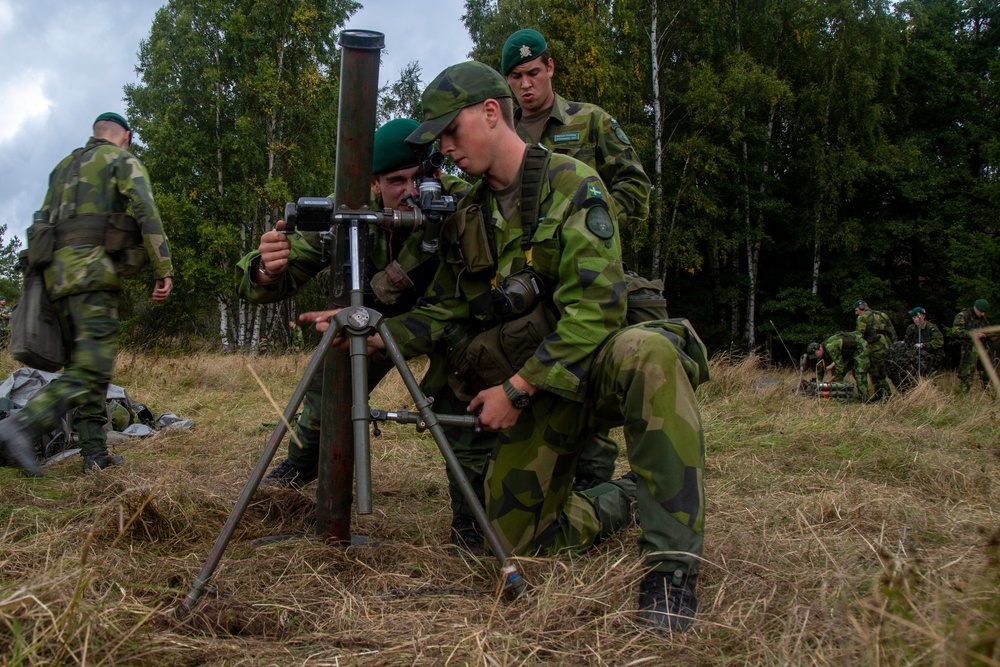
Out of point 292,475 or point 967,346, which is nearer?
point 292,475

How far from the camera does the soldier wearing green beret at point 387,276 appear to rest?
3.23 m

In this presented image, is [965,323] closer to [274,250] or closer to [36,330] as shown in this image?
[274,250]

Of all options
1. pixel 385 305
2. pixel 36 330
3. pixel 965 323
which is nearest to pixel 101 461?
pixel 36 330

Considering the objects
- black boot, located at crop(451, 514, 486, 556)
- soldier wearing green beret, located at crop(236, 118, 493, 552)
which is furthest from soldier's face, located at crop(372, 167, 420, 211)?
black boot, located at crop(451, 514, 486, 556)

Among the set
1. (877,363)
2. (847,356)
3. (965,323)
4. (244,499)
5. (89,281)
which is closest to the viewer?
(244,499)

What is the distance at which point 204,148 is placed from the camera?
2311 cm

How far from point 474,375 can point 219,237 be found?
66.2ft

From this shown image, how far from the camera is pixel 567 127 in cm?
441

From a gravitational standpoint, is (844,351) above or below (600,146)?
below

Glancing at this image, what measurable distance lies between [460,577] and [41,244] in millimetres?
3248

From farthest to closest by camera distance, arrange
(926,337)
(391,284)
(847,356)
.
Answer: (926,337) → (847,356) → (391,284)

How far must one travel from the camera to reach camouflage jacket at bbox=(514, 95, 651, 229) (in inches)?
172

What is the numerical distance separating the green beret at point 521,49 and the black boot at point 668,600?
294 centimetres

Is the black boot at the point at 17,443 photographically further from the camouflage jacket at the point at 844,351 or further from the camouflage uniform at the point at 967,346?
the camouflage jacket at the point at 844,351
